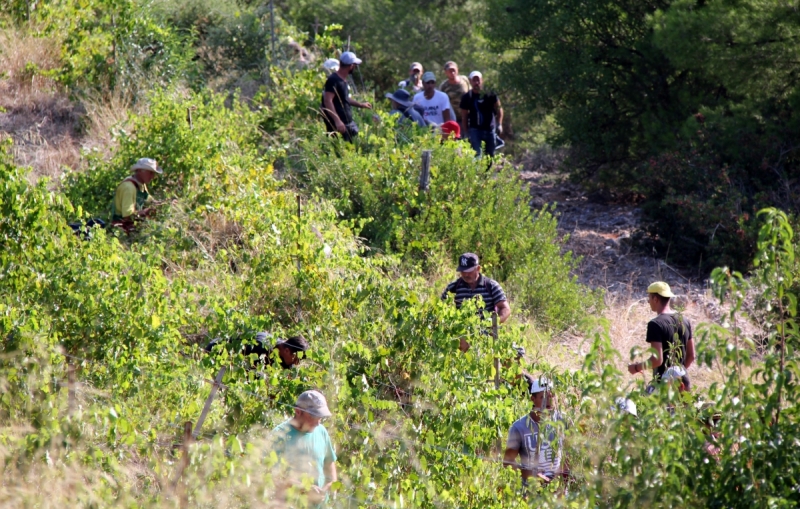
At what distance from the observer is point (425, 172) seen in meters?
9.70

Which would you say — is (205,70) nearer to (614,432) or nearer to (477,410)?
(477,410)

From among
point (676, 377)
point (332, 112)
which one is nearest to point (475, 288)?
point (676, 377)

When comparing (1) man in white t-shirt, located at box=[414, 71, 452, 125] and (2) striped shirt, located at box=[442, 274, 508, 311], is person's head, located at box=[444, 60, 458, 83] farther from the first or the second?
(2) striped shirt, located at box=[442, 274, 508, 311]

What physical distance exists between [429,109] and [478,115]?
765 mm

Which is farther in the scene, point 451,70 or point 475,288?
point 451,70

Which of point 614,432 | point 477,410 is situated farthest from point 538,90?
point 614,432

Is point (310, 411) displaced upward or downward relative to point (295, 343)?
upward

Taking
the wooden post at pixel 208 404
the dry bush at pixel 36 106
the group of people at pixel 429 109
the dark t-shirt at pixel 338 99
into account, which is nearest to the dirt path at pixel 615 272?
the group of people at pixel 429 109

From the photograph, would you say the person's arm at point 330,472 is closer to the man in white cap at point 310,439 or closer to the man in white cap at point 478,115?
the man in white cap at point 310,439

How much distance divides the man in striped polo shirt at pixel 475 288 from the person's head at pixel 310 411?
243cm

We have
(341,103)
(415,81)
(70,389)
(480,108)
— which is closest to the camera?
(70,389)

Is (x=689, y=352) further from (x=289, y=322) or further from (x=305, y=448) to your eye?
(x=289, y=322)

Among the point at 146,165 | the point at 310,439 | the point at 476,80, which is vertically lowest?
the point at 146,165

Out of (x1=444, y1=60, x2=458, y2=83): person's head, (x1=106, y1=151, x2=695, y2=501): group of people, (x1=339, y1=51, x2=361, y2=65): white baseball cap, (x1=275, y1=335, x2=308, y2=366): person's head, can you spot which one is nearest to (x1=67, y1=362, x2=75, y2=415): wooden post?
(x1=106, y1=151, x2=695, y2=501): group of people
